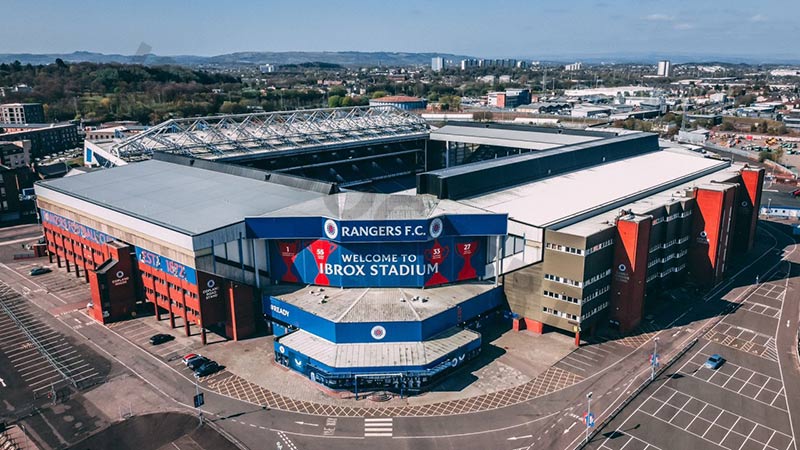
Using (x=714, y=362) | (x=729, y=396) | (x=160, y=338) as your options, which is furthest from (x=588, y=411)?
(x=160, y=338)

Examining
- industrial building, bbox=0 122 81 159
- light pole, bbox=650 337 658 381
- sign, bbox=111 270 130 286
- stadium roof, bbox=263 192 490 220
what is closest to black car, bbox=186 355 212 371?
stadium roof, bbox=263 192 490 220

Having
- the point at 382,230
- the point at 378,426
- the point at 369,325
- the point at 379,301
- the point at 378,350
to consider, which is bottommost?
the point at 378,426

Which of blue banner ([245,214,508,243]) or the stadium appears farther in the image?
blue banner ([245,214,508,243])

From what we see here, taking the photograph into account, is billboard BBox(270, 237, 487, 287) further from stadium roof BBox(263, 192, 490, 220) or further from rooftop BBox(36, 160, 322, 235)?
rooftop BBox(36, 160, 322, 235)

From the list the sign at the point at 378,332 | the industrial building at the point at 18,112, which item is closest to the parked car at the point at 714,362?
the sign at the point at 378,332

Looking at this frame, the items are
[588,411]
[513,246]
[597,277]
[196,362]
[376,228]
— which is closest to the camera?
[588,411]

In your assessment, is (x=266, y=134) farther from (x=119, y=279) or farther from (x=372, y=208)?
(x=372, y=208)

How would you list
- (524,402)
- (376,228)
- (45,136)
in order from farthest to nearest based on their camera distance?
(45,136)
(376,228)
(524,402)
